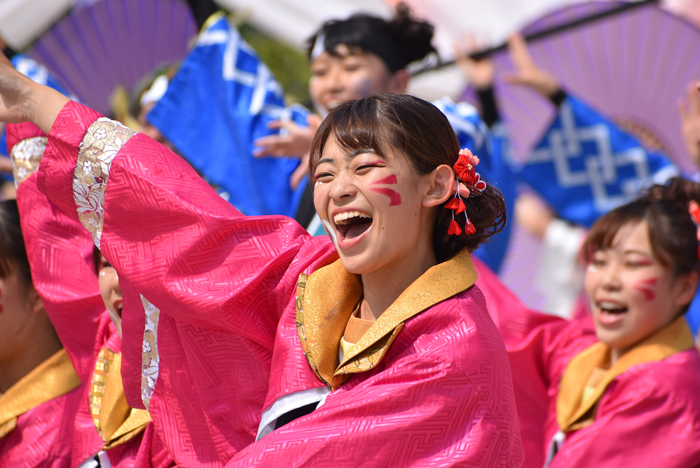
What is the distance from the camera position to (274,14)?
5.63 m

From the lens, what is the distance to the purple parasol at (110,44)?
4223 mm

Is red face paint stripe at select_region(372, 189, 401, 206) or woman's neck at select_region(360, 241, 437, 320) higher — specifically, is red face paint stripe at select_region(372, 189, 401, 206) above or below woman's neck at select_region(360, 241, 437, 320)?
above

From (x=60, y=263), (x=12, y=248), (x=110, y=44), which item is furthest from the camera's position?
(x=110, y=44)

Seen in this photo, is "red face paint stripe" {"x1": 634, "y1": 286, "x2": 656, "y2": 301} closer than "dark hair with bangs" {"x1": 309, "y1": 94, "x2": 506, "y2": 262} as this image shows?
No

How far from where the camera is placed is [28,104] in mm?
1850

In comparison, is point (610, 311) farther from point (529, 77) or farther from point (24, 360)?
point (24, 360)

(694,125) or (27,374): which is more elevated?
(694,125)

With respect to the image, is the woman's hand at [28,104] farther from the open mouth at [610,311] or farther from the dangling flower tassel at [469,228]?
the open mouth at [610,311]

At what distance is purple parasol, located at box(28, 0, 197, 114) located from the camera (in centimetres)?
422

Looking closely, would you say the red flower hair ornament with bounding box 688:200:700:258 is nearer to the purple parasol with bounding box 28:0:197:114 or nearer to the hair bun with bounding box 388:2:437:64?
the hair bun with bounding box 388:2:437:64

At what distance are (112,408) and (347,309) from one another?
0.74 m

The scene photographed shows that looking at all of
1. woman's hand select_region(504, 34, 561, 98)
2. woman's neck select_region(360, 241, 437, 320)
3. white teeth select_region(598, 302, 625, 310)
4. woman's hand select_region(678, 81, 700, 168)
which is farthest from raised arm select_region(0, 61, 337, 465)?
woman's hand select_region(504, 34, 561, 98)

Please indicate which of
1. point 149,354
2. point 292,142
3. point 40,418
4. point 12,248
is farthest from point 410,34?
point 40,418

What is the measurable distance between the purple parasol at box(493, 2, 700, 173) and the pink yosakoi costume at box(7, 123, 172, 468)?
2665mm
